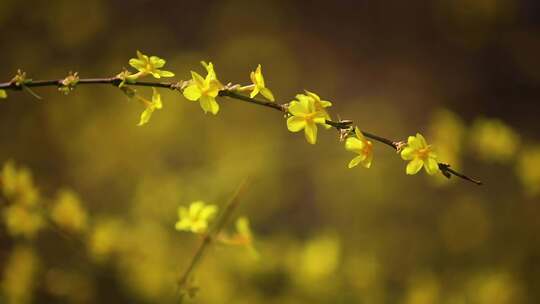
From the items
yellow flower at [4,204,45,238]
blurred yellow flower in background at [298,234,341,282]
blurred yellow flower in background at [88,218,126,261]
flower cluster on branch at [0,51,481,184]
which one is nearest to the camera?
flower cluster on branch at [0,51,481,184]

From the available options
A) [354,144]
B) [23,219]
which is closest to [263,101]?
[354,144]

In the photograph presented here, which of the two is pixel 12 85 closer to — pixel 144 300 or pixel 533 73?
pixel 144 300

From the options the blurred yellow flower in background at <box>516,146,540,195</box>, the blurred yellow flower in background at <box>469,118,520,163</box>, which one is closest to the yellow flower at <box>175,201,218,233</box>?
the blurred yellow flower in background at <box>469,118,520,163</box>

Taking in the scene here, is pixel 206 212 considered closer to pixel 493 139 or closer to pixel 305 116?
pixel 305 116

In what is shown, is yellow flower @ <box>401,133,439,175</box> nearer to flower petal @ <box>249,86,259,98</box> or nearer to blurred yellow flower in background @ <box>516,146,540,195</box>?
flower petal @ <box>249,86,259,98</box>

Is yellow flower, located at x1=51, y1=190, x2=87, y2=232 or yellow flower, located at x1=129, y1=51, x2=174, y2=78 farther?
yellow flower, located at x1=51, y1=190, x2=87, y2=232

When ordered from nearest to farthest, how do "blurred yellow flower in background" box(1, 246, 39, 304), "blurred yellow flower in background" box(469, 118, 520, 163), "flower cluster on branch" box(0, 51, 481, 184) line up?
1. "flower cluster on branch" box(0, 51, 481, 184)
2. "blurred yellow flower in background" box(1, 246, 39, 304)
3. "blurred yellow flower in background" box(469, 118, 520, 163)

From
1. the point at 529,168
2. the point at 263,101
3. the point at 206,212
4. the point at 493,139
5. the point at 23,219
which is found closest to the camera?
the point at 263,101

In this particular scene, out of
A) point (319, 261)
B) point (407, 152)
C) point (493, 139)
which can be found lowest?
point (407, 152)
